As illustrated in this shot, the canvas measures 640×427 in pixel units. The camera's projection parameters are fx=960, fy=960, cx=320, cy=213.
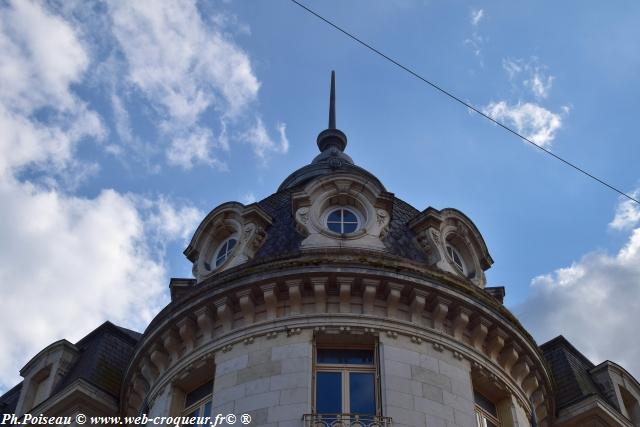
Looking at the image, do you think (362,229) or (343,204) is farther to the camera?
(343,204)

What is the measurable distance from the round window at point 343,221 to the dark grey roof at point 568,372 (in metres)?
6.41

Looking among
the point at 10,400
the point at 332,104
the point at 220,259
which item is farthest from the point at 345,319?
the point at 332,104

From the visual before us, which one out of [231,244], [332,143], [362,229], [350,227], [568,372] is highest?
[332,143]

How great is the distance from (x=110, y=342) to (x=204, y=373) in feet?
17.5

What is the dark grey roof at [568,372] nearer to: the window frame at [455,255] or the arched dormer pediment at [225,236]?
the window frame at [455,255]

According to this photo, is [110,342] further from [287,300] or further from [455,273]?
[455,273]

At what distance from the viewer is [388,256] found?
21562mm

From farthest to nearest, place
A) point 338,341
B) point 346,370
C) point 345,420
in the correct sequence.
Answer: point 338,341, point 346,370, point 345,420

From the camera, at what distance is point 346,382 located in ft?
63.6

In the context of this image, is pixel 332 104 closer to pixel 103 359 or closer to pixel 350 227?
pixel 350 227

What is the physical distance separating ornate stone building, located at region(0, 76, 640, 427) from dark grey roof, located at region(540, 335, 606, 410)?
0.06 metres

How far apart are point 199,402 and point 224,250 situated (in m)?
5.07

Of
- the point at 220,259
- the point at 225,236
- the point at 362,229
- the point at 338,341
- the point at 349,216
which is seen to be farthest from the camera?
the point at 225,236

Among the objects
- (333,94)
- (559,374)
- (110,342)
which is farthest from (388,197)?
(333,94)
